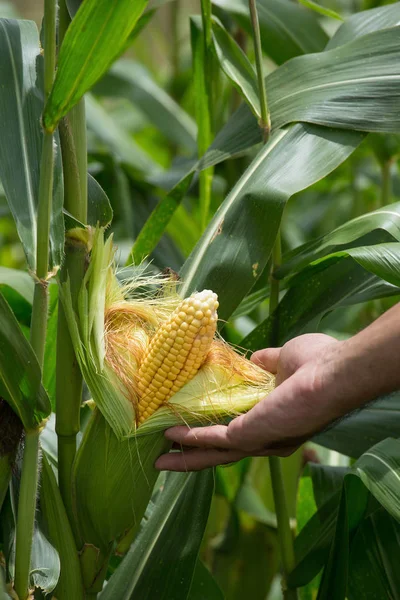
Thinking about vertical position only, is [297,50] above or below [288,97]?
above

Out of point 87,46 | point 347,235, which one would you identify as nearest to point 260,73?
point 347,235

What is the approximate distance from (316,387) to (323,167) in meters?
0.36

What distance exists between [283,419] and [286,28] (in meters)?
0.95

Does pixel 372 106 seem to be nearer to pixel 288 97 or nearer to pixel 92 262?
pixel 288 97

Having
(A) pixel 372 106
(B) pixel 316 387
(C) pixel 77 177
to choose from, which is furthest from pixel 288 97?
(B) pixel 316 387

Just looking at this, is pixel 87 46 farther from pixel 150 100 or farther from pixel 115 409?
pixel 150 100

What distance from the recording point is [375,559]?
106cm

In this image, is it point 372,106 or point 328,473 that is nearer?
A: point 372,106

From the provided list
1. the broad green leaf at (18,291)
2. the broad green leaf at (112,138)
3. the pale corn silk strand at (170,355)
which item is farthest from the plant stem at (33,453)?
the broad green leaf at (112,138)

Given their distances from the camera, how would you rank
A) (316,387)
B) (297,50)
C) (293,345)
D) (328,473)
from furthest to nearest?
(297,50) → (328,473) → (293,345) → (316,387)

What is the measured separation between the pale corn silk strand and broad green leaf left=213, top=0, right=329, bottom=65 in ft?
2.41

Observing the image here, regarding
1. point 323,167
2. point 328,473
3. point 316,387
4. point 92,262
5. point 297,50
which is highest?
point 297,50

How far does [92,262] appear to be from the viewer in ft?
2.87

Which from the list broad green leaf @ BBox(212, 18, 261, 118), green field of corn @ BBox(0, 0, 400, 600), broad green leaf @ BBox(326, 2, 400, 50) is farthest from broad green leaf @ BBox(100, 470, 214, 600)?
broad green leaf @ BBox(326, 2, 400, 50)
